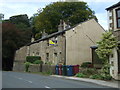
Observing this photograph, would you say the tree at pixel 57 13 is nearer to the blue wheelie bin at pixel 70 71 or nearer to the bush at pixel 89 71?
the blue wheelie bin at pixel 70 71

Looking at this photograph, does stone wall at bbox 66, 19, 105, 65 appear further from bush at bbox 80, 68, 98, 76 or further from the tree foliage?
the tree foliage

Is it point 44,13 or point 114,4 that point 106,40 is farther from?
point 44,13

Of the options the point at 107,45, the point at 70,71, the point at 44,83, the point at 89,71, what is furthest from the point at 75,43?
the point at 44,83

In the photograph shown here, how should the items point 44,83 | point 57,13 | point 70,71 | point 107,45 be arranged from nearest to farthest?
point 44,83 < point 107,45 < point 70,71 < point 57,13

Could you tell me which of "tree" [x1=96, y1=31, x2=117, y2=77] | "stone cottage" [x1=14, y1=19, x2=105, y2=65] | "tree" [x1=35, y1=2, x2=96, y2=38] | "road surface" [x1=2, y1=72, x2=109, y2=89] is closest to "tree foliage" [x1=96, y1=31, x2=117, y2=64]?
"tree" [x1=96, y1=31, x2=117, y2=77]

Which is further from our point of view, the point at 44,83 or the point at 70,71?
the point at 70,71

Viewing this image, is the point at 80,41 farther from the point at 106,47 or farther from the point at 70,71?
the point at 106,47

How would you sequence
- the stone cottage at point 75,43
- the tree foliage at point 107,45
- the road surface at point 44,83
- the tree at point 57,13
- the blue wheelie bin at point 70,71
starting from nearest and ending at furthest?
the road surface at point 44,83
the tree foliage at point 107,45
the blue wheelie bin at point 70,71
the stone cottage at point 75,43
the tree at point 57,13

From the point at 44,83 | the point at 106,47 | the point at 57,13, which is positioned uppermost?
the point at 57,13

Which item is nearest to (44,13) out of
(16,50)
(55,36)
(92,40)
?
(16,50)

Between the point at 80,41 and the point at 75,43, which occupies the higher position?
the point at 80,41

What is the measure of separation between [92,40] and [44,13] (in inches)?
791

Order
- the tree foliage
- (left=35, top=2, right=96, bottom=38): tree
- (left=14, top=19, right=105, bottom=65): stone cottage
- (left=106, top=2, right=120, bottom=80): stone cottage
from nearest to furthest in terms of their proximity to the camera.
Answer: the tree foliage
(left=106, top=2, right=120, bottom=80): stone cottage
(left=14, top=19, right=105, bottom=65): stone cottage
(left=35, top=2, right=96, bottom=38): tree

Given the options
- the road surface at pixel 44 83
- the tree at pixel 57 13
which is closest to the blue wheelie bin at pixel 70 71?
the road surface at pixel 44 83
